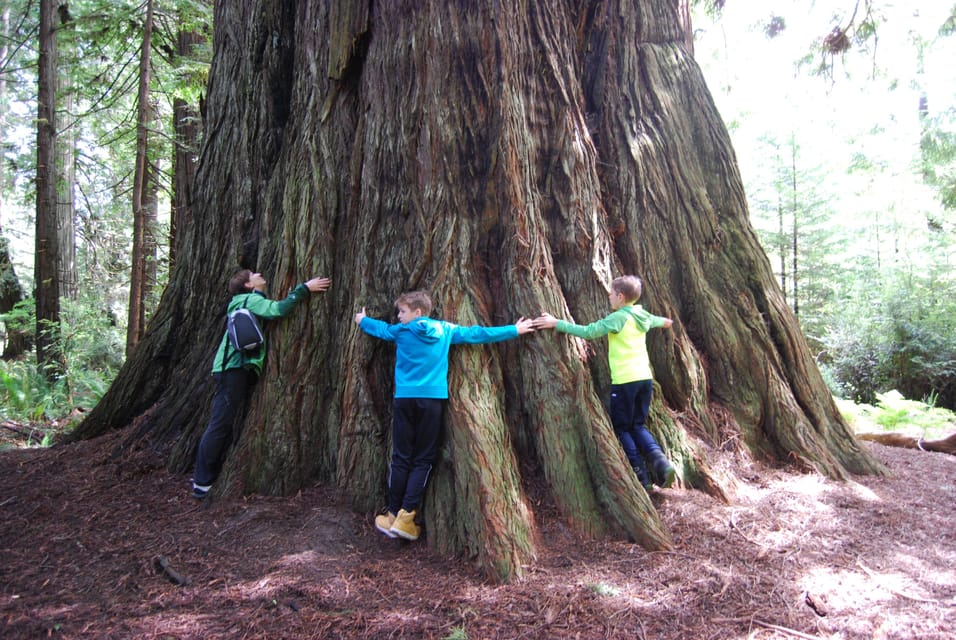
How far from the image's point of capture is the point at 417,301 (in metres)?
3.79

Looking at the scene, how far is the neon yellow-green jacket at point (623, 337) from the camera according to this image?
13.0 feet

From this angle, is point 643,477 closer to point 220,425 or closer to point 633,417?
point 633,417

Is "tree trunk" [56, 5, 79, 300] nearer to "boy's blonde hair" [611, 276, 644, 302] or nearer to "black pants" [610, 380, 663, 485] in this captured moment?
"boy's blonde hair" [611, 276, 644, 302]

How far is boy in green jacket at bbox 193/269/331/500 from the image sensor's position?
165 inches

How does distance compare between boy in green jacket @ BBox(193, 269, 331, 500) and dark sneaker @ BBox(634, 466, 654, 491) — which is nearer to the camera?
dark sneaker @ BBox(634, 466, 654, 491)

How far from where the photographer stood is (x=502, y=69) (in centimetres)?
423

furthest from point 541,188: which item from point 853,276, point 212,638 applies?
point 853,276

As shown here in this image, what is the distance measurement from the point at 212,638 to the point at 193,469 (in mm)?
2302

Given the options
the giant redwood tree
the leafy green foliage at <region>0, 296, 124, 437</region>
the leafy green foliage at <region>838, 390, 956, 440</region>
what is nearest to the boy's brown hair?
the giant redwood tree

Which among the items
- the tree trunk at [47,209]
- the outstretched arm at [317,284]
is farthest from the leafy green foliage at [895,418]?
the tree trunk at [47,209]

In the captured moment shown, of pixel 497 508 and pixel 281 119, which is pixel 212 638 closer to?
pixel 497 508

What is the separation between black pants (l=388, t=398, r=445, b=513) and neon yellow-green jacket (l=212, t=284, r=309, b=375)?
1268 millimetres

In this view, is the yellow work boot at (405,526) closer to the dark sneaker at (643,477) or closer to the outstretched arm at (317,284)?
the dark sneaker at (643,477)

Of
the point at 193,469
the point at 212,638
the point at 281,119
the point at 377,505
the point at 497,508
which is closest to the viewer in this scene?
the point at 212,638
